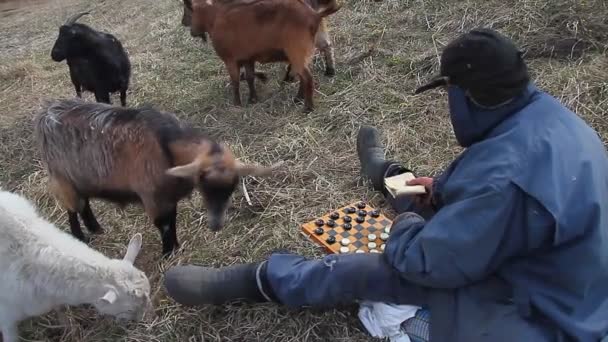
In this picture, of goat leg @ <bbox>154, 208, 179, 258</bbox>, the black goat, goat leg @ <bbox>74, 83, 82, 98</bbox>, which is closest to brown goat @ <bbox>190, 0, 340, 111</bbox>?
the black goat

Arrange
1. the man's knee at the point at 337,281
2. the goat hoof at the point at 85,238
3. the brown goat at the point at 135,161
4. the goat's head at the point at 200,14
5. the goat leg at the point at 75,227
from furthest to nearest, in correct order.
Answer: the goat's head at the point at 200,14, the goat hoof at the point at 85,238, the goat leg at the point at 75,227, the brown goat at the point at 135,161, the man's knee at the point at 337,281

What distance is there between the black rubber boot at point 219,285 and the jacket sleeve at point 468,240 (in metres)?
0.89

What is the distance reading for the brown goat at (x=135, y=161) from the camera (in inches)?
137

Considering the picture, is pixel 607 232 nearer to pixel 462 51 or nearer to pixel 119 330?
pixel 462 51

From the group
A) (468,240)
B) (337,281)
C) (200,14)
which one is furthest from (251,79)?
(468,240)

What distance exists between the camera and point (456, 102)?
251cm

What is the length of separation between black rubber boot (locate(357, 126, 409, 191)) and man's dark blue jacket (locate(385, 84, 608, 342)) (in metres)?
1.50

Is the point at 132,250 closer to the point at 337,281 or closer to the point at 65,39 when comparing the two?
the point at 337,281

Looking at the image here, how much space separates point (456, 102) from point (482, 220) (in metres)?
0.49

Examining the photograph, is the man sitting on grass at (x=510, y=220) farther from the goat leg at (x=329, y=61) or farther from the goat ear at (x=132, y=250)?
the goat leg at (x=329, y=61)

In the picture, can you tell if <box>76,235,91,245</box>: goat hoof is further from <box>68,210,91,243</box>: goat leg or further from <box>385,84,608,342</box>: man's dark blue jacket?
<box>385,84,608,342</box>: man's dark blue jacket

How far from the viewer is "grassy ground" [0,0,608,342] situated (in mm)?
3404

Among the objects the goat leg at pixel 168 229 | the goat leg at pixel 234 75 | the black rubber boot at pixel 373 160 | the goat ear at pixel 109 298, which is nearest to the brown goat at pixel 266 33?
Answer: the goat leg at pixel 234 75

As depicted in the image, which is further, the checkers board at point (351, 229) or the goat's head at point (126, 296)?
the checkers board at point (351, 229)
